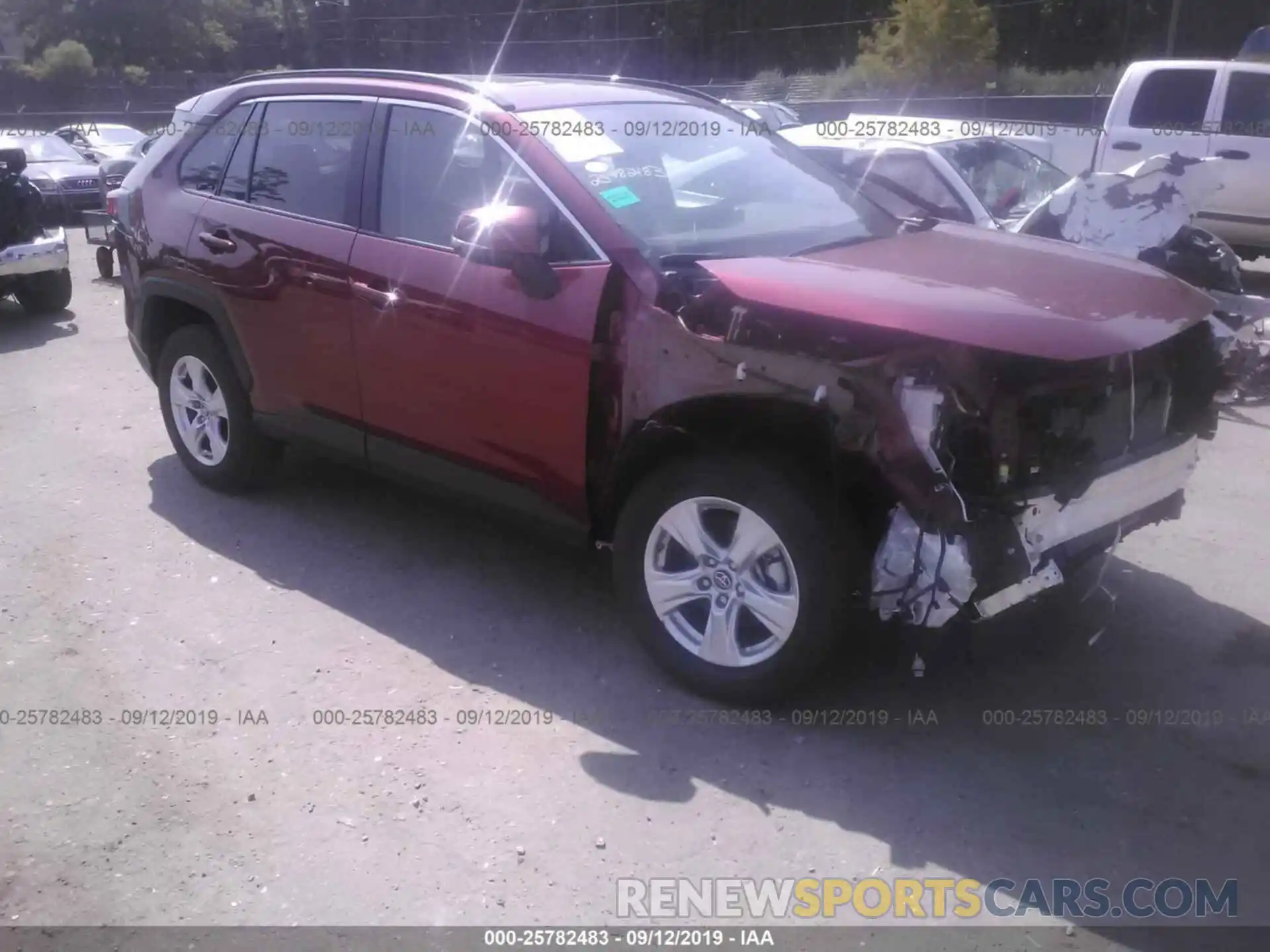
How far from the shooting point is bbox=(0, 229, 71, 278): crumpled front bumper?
10023mm

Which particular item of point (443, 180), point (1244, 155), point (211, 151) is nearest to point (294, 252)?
point (443, 180)

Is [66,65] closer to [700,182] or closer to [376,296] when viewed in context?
[376,296]

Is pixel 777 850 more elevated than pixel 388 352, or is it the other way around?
pixel 388 352

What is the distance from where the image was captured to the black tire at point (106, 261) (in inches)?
279

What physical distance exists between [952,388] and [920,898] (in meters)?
1.37

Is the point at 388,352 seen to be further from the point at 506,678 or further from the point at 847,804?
the point at 847,804

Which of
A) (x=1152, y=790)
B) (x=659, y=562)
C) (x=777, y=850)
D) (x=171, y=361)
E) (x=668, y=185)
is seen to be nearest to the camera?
(x=777, y=850)

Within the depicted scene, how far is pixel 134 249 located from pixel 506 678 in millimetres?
3246

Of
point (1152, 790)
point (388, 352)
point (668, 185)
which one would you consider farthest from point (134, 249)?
point (1152, 790)

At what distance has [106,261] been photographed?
23.4 feet

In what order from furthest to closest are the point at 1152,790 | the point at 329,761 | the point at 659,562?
the point at 659,562 < the point at 329,761 < the point at 1152,790

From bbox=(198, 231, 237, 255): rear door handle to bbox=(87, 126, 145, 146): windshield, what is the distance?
20.5 metres

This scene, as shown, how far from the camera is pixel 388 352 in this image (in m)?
4.59

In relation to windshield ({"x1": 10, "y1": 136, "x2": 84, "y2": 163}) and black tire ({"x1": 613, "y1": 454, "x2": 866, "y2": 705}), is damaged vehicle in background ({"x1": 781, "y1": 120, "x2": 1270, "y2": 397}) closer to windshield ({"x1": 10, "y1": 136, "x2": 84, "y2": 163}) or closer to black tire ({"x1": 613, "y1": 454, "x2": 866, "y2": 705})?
black tire ({"x1": 613, "y1": 454, "x2": 866, "y2": 705})
